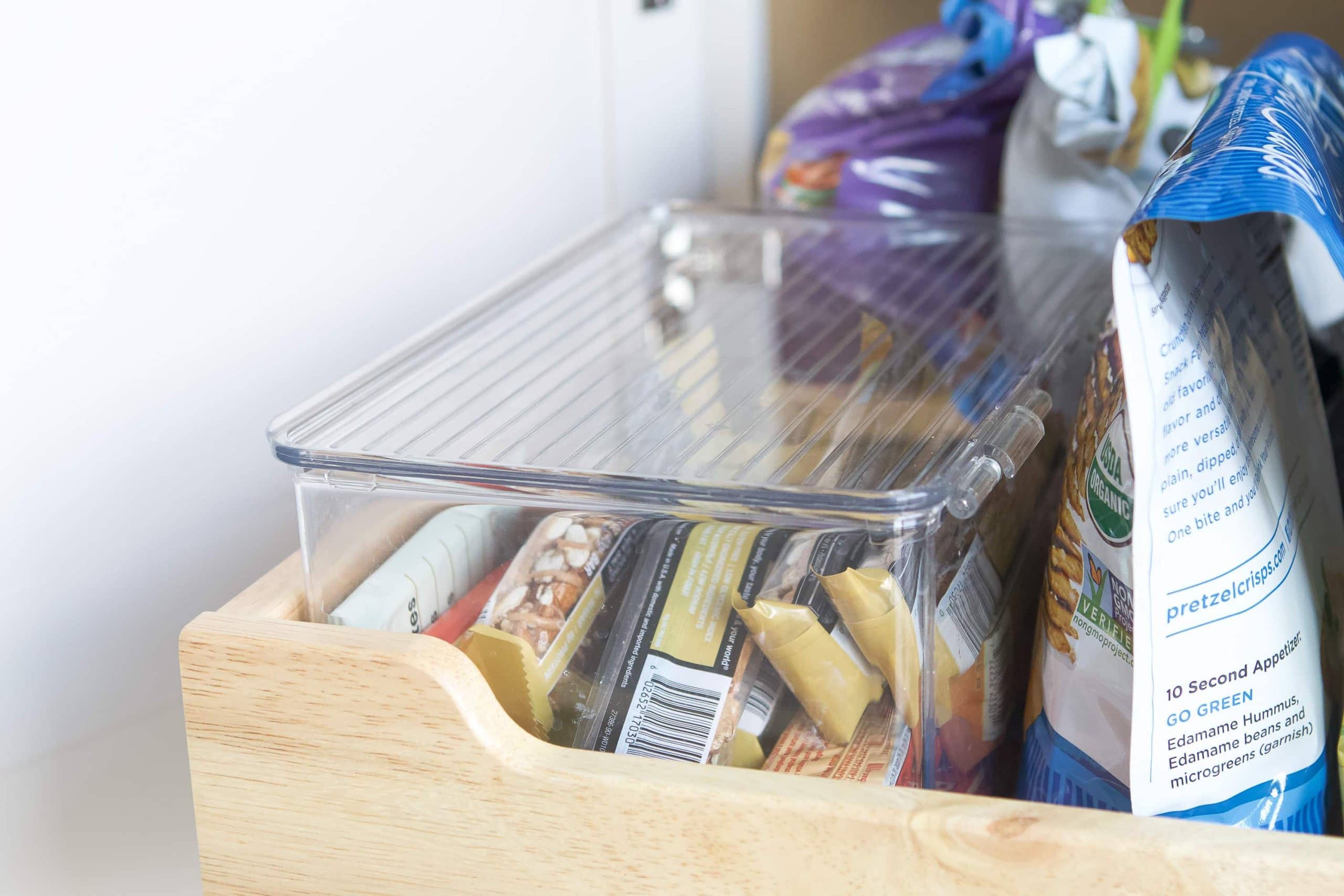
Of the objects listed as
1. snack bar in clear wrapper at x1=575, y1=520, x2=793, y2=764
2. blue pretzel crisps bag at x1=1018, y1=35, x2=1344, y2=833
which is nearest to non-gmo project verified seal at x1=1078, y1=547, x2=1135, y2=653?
blue pretzel crisps bag at x1=1018, y1=35, x2=1344, y2=833

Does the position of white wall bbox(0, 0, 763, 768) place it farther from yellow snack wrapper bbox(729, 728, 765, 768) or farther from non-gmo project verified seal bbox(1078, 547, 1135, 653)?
non-gmo project verified seal bbox(1078, 547, 1135, 653)

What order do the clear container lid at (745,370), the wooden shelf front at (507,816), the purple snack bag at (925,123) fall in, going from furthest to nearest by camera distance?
the purple snack bag at (925,123)
the clear container lid at (745,370)
the wooden shelf front at (507,816)

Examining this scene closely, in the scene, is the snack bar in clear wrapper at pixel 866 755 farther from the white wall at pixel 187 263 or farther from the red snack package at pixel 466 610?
the white wall at pixel 187 263

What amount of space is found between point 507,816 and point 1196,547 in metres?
0.25

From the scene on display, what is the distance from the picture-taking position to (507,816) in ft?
1.38

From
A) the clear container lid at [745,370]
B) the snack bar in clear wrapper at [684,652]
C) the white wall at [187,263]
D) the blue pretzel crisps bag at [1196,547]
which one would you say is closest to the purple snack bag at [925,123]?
the clear container lid at [745,370]

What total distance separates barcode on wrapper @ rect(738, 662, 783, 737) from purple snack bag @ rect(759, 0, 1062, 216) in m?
0.50

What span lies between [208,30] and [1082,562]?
0.49 meters

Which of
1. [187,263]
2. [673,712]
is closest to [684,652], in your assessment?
[673,712]

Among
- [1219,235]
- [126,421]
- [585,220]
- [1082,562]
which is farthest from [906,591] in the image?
[585,220]

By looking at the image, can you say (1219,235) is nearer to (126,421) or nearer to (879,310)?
(879,310)

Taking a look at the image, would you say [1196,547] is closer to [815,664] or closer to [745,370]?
[815,664]

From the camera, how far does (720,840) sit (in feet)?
1.31

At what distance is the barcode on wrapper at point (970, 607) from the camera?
0.46 metres
